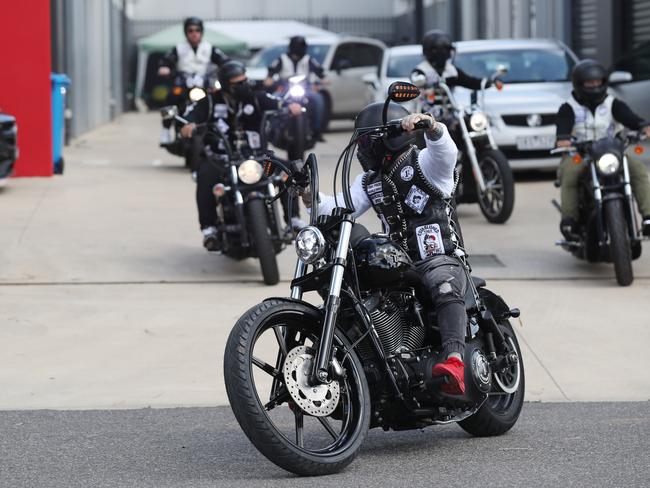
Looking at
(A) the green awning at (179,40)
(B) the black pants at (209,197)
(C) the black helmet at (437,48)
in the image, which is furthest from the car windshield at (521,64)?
(A) the green awning at (179,40)

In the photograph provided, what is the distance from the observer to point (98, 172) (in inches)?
706

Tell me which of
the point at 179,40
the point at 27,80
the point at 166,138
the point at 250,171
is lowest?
the point at 166,138

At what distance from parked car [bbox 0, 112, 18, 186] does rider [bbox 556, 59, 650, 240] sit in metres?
6.29

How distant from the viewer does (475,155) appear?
520 inches

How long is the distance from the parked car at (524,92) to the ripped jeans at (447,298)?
1017cm

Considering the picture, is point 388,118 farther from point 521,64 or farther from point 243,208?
point 521,64

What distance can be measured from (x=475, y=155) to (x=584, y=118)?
272cm

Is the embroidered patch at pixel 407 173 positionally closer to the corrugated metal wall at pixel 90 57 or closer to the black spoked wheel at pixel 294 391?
the black spoked wheel at pixel 294 391

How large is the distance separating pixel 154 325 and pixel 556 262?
3.53 m

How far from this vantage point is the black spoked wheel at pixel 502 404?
6.17 meters

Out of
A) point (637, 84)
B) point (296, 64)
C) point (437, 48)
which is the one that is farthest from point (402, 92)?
point (296, 64)

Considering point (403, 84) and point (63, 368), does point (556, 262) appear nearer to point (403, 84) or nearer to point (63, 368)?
point (63, 368)

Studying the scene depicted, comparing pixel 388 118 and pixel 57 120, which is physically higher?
pixel 388 118

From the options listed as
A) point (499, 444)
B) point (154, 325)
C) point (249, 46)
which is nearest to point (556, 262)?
point (154, 325)
